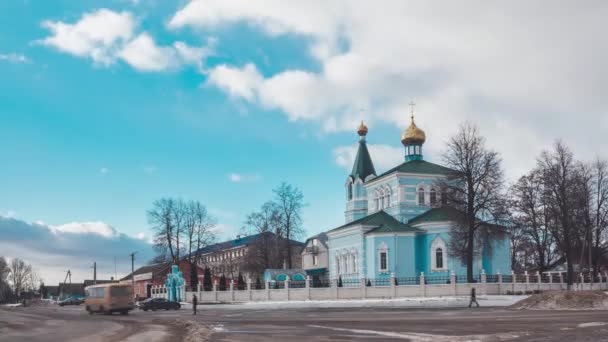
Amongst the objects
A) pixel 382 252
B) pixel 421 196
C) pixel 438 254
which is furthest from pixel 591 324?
pixel 421 196

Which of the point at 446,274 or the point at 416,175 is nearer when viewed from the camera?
the point at 446,274

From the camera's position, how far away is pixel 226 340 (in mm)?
18422

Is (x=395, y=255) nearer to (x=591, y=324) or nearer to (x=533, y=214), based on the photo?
(x=533, y=214)

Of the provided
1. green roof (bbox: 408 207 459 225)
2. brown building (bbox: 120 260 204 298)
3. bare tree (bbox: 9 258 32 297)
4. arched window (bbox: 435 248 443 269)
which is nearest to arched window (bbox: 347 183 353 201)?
green roof (bbox: 408 207 459 225)

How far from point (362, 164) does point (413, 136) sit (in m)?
7.33

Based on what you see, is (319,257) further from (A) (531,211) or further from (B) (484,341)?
(B) (484,341)

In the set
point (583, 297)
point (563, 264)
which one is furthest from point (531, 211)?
point (583, 297)

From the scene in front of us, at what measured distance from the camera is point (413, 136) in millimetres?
63281

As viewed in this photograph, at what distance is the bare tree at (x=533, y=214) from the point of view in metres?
53.0

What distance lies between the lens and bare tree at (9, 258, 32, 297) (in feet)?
455

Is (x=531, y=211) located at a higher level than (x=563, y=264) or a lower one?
higher

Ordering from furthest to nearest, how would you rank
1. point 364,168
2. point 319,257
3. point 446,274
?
point 319,257 < point 364,168 < point 446,274

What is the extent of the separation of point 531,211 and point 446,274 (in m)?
9.20

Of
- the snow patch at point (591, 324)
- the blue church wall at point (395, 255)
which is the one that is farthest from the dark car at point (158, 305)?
the snow patch at point (591, 324)
